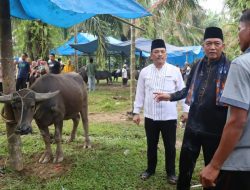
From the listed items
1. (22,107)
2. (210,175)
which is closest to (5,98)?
(22,107)

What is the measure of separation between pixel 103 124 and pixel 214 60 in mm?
6163

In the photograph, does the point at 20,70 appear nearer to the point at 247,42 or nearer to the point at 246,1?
the point at 246,1

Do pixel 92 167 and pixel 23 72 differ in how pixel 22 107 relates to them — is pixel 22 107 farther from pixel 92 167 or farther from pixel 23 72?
pixel 23 72

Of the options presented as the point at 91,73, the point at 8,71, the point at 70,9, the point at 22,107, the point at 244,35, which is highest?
the point at 70,9

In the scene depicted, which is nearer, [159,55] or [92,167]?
[159,55]

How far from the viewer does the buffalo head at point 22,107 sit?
498 cm

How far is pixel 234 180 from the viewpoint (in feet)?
8.03

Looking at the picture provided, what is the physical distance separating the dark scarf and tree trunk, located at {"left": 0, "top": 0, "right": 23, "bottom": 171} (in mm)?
2595

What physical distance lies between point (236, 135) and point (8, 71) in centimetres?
380

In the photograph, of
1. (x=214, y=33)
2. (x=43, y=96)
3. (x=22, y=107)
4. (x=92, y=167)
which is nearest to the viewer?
(x=214, y=33)

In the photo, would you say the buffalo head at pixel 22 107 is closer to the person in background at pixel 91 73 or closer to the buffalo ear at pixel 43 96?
the buffalo ear at pixel 43 96

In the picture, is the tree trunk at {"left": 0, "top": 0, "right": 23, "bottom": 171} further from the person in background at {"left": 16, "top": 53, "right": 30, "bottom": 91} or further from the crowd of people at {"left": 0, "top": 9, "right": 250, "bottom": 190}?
the person in background at {"left": 16, "top": 53, "right": 30, "bottom": 91}

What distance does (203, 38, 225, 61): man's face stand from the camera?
148 inches

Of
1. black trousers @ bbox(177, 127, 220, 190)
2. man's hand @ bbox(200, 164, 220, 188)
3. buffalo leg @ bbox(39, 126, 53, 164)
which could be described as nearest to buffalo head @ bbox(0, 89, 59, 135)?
buffalo leg @ bbox(39, 126, 53, 164)
